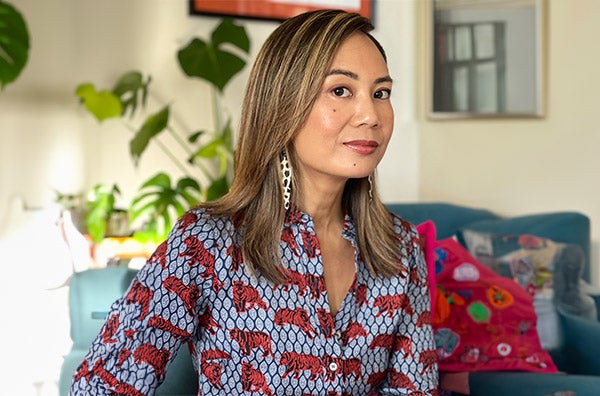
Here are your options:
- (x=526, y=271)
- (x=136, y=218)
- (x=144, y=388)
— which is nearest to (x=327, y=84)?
(x=144, y=388)

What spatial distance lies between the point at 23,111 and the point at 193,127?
2.25 feet

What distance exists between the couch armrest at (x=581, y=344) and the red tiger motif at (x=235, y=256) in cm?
139

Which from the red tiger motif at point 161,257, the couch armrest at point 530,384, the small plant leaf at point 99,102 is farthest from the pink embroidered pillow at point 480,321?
the small plant leaf at point 99,102

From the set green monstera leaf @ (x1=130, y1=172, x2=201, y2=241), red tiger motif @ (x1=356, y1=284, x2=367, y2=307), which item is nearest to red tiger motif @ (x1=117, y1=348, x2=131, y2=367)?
red tiger motif @ (x1=356, y1=284, x2=367, y2=307)

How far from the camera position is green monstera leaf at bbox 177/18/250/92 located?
144 inches

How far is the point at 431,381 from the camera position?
1.96 metres

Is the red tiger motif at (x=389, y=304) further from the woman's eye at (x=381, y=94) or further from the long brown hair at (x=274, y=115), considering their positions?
the woman's eye at (x=381, y=94)

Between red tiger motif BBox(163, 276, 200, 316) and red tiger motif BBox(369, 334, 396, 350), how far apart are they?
0.35 metres

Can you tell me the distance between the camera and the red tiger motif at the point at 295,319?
1788 millimetres

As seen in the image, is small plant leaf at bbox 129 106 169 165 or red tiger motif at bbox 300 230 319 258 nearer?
red tiger motif at bbox 300 230 319 258

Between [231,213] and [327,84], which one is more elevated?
[327,84]

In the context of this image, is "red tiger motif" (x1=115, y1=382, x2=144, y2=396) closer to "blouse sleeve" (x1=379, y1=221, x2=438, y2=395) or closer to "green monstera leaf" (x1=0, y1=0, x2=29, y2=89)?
"blouse sleeve" (x1=379, y1=221, x2=438, y2=395)

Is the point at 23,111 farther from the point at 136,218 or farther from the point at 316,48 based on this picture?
the point at 316,48

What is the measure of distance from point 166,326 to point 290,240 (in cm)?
28
